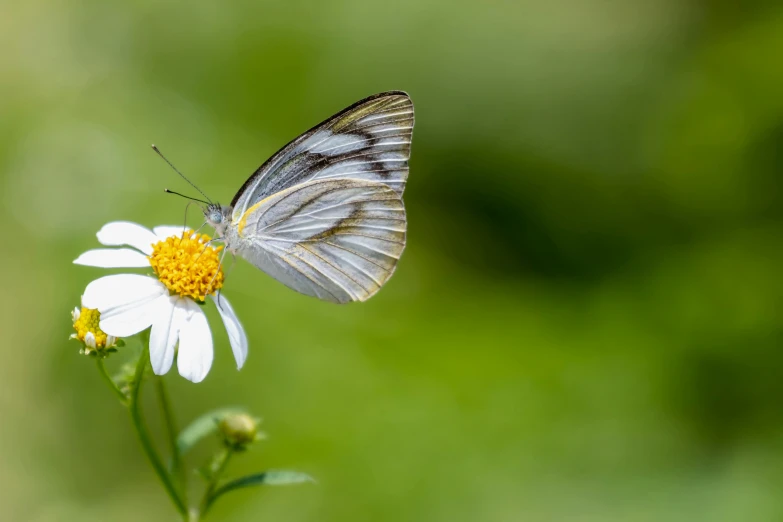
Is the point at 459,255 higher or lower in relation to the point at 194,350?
lower

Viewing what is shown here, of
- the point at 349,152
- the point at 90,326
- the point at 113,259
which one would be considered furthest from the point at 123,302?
the point at 349,152

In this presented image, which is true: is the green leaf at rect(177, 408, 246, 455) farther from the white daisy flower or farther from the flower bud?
the white daisy flower

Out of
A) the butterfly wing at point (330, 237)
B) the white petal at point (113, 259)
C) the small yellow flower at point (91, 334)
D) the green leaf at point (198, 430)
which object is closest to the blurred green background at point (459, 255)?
the butterfly wing at point (330, 237)

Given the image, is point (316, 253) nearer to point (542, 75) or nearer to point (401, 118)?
point (401, 118)

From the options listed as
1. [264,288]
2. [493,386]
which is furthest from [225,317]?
[493,386]

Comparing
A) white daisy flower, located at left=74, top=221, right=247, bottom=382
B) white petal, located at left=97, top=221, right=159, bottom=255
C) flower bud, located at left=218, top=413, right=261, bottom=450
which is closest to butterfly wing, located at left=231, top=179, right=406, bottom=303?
white daisy flower, located at left=74, top=221, right=247, bottom=382

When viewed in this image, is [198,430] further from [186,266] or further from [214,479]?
[186,266]
